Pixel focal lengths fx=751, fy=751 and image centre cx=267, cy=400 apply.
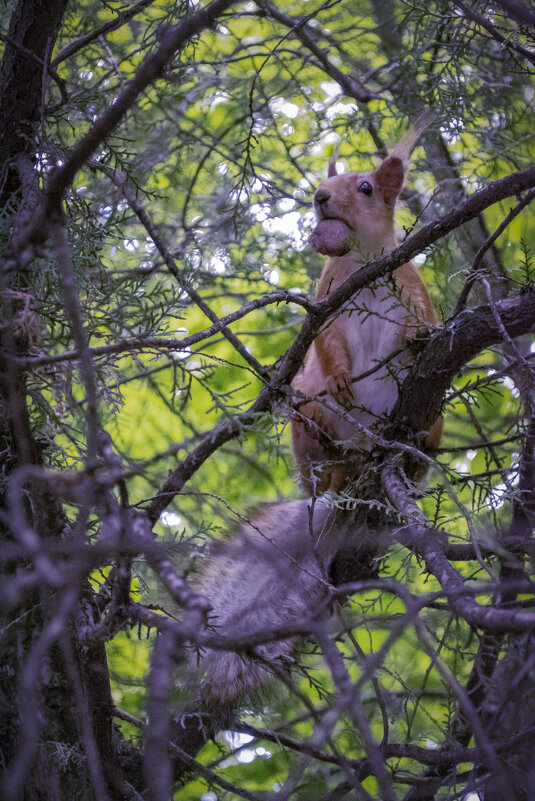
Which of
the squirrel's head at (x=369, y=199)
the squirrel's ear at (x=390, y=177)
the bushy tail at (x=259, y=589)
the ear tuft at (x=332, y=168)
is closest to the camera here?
the bushy tail at (x=259, y=589)

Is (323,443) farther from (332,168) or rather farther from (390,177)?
(332,168)

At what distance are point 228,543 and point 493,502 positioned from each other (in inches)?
40.5

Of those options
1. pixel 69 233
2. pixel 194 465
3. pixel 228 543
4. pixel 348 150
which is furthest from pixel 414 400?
pixel 348 150

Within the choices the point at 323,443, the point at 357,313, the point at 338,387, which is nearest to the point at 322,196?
the point at 357,313

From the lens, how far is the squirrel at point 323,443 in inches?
84.2

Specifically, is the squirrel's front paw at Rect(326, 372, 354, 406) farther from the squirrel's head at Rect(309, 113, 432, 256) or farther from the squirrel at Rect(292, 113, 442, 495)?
the squirrel's head at Rect(309, 113, 432, 256)

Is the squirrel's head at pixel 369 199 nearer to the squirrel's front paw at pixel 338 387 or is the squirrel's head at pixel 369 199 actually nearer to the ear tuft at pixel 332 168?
the ear tuft at pixel 332 168

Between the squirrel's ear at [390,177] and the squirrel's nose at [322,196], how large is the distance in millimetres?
261

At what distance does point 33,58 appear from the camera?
5.87 feet

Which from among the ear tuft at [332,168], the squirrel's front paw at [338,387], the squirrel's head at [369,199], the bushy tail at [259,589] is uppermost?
the ear tuft at [332,168]

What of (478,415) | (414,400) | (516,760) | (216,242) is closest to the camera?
(516,760)

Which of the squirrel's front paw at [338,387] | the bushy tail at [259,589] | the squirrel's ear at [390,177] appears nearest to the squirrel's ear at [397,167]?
the squirrel's ear at [390,177]

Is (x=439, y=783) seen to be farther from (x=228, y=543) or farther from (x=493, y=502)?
(x=228, y=543)

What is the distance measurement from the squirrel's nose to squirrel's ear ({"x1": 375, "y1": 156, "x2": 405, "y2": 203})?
26 cm
